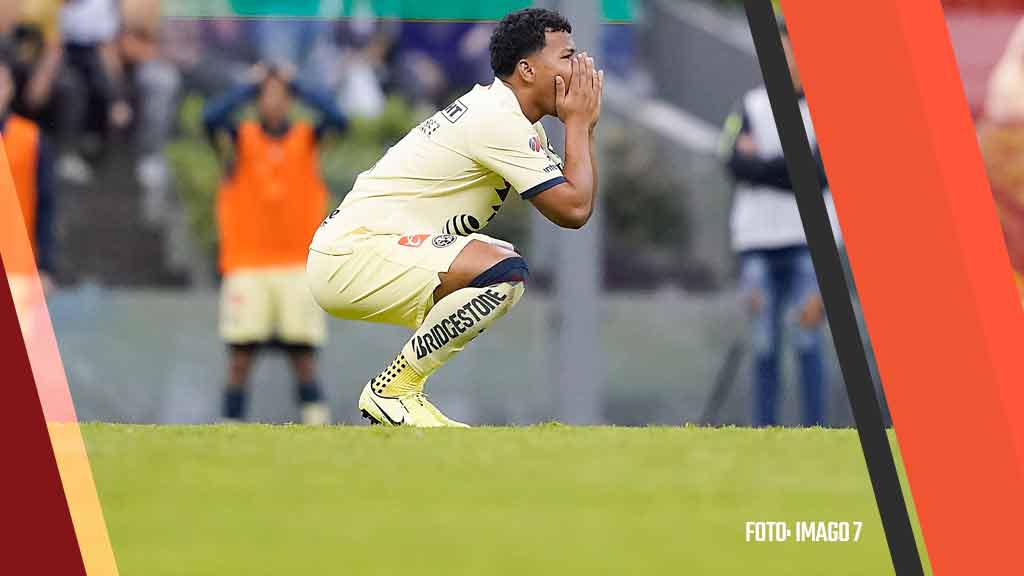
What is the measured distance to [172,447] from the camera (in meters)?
4.93

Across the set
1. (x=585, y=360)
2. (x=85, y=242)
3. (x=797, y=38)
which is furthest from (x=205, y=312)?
(x=797, y=38)

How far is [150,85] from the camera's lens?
1060 centimetres

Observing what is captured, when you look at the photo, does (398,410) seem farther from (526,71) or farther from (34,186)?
(34,186)

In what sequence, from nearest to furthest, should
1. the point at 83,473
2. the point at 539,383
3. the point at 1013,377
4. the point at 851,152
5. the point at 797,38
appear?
the point at 83,473 < the point at 1013,377 < the point at 851,152 < the point at 797,38 < the point at 539,383

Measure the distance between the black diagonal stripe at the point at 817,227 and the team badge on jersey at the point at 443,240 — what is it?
87.2 inches

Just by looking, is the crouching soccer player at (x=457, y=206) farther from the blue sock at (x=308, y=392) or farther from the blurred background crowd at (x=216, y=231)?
the blurred background crowd at (x=216, y=231)

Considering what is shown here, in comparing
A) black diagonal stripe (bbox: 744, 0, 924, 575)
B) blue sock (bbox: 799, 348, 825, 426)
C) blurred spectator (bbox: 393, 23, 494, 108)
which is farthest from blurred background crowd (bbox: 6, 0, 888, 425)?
black diagonal stripe (bbox: 744, 0, 924, 575)

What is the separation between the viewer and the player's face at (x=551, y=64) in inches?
228

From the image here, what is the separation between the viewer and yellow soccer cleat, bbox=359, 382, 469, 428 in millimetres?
5824

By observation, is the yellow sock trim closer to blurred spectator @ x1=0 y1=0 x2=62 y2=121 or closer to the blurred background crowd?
the blurred background crowd

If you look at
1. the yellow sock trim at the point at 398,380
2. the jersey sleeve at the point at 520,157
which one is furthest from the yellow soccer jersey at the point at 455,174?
the yellow sock trim at the point at 398,380

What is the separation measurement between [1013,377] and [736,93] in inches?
229

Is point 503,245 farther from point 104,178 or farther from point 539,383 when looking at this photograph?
point 104,178

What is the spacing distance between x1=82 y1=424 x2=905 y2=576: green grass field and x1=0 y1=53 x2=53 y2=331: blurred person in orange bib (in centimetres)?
407
